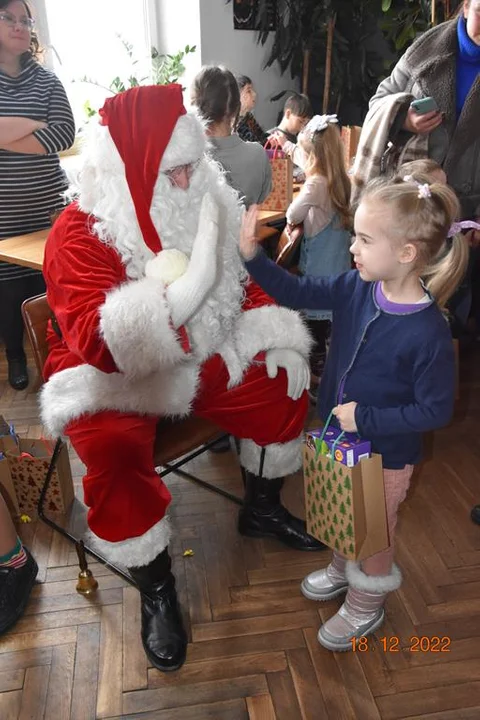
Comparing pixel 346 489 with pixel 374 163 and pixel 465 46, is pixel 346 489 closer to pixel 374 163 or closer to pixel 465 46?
pixel 374 163

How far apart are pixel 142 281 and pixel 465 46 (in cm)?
147

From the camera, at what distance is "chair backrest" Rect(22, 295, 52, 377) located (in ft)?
5.36

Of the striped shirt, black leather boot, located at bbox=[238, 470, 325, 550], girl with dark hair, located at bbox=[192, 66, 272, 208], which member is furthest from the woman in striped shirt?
black leather boot, located at bbox=[238, 470, 325, 550]

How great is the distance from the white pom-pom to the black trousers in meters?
1.66

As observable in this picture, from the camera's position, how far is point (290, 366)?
168 centimetres

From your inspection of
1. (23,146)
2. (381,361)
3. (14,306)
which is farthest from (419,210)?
(14,306)

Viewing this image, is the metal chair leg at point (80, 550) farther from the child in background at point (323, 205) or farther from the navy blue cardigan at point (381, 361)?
the child in background at point (323, 205)

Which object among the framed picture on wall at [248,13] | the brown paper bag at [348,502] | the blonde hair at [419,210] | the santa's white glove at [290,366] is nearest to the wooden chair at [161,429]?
the santa's white glove at [290,366]

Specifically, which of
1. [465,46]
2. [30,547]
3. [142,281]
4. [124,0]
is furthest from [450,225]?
[124,0]

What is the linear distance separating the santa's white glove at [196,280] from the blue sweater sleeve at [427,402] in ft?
1.59

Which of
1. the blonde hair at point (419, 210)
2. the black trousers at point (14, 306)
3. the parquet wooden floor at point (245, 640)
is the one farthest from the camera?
the black trousers at point (14, 306)

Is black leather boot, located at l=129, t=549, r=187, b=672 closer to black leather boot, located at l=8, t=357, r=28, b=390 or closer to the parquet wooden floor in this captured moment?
the parquet wooden floor

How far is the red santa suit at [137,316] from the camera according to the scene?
4.60 ft

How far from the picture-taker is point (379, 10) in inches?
184
